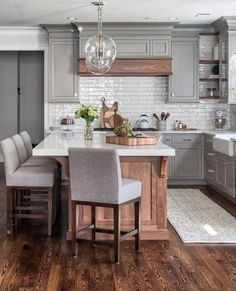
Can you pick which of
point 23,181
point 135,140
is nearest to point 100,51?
point 135,140

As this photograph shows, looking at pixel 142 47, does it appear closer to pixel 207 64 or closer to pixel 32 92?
pixel 207 64

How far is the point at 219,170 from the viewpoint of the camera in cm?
704

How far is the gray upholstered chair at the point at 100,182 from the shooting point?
3.83m

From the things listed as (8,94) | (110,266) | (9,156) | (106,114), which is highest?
(8,94)

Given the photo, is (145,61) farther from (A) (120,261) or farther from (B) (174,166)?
(A) (120,261)

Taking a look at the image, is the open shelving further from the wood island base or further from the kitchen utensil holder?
the wood island base

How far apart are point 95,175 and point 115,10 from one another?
362cm

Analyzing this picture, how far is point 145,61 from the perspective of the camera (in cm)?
778

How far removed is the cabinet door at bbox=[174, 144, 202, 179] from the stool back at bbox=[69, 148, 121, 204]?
4107 mm

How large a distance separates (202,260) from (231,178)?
2692 millimetres

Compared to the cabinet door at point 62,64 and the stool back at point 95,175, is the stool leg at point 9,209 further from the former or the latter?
the cabinet door at point 62,64

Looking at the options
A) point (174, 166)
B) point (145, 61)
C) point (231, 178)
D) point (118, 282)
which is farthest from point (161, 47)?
point (118, 282)

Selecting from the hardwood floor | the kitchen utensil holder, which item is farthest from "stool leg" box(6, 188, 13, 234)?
the kitchen utensil holder

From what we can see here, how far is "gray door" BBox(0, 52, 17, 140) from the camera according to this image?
10188mm
